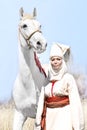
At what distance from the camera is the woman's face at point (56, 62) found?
6.25 metres

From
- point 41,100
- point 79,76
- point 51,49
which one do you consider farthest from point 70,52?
point 79,76

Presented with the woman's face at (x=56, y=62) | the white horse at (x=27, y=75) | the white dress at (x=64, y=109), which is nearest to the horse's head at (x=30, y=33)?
the white horse at (x=27, y=75)

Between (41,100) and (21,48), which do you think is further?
(21,48)

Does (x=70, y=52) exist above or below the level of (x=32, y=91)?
above

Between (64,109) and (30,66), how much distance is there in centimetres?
117

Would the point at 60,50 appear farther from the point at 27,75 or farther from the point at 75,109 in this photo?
the point at 27,75

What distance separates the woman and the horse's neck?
0.82 metres

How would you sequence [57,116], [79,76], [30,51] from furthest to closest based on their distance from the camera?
1. [79,76]
2. [30,51]
3. [57,116]

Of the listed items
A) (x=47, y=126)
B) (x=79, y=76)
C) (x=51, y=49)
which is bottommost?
(x=79, y=76)

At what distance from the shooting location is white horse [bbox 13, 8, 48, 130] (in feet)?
23.2

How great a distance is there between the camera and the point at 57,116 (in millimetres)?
6188

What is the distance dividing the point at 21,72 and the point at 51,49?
96cm

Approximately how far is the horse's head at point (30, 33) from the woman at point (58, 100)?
1.66 feet

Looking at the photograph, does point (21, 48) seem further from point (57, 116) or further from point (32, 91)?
point (57, 116)
